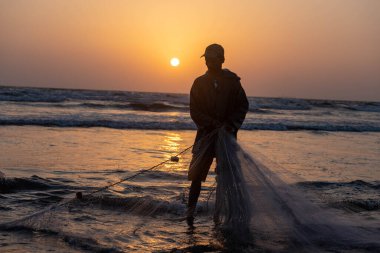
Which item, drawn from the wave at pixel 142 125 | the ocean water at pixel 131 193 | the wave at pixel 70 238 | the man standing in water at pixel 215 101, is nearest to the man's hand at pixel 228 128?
the man standing in water at pixel 215 101

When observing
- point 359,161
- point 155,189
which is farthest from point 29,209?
point 359,161

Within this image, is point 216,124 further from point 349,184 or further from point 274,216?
point 349,184

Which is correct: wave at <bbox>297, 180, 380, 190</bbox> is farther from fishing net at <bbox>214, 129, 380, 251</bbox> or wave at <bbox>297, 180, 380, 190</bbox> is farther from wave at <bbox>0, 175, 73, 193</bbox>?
wave at <bbox>0, 175, 73, 193</bbox>

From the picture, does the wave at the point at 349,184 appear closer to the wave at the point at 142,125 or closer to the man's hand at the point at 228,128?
the man's hand at the point at 228,128

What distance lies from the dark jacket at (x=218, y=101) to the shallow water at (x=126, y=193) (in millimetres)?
315

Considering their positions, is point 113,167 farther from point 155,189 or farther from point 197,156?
point 197,156

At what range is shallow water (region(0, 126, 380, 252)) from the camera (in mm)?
4656

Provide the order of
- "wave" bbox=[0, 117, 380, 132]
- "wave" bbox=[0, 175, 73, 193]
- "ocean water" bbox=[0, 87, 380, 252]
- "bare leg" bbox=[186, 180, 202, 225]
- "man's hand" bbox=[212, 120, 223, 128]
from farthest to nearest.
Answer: "wave" bbox=[0, 117, 380, 132]
"wave" bbox=[0, 175, 73, 193]
"bare leg" bbox=[186, 180, 202, 225]
"man's hand" bbox=[212, 120, 223, 128]
"ocean water" bbox=[0, 87, 380, 252]

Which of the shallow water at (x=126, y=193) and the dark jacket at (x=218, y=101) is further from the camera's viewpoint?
the dark jacket at (x=218, y=101)

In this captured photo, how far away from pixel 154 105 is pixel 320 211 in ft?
113

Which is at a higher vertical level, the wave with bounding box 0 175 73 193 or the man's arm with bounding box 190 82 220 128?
the man's arm with bounding box 190 82 220 128

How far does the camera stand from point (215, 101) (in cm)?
516

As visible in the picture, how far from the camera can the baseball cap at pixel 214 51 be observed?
5.12 metres

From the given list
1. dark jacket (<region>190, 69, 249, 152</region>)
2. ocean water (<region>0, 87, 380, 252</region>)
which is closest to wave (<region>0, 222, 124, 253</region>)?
ocean water (<region>0, 87, 380, 252</region>)
